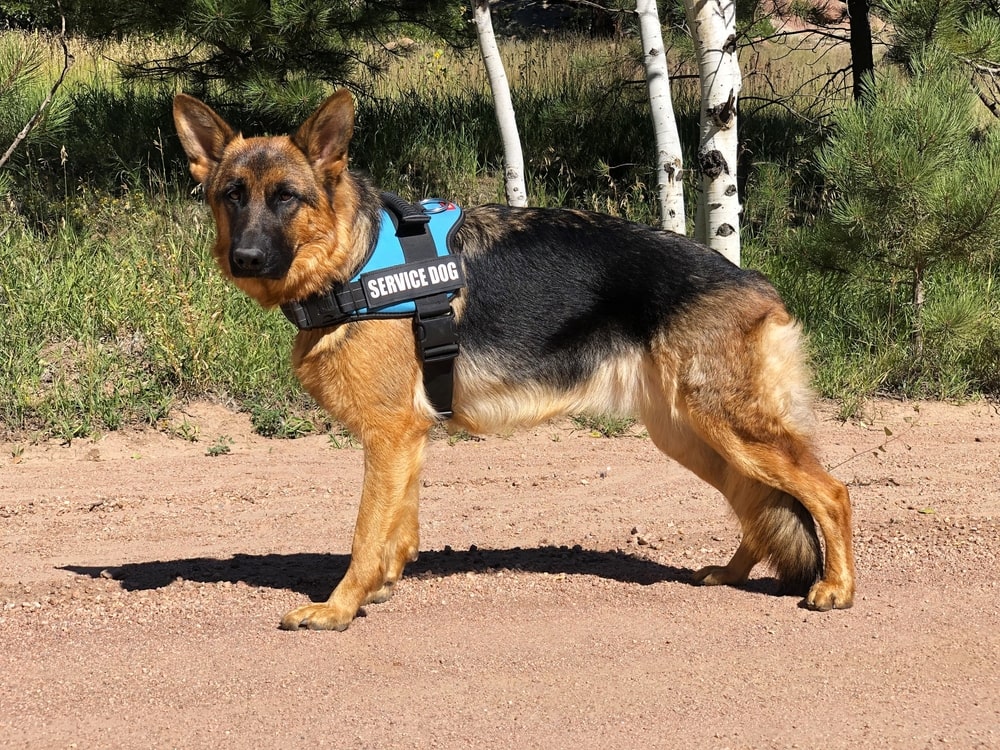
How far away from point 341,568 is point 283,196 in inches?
73.8

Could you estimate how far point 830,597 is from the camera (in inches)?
176

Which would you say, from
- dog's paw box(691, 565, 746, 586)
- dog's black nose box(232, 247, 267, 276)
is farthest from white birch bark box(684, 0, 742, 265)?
dog's black nose box(232, 247, 267, 276)

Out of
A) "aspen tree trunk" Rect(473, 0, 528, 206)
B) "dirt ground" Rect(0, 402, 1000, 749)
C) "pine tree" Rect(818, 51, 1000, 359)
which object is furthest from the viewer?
"aspen tree trunk" Rect(473, 0, 528, 206)

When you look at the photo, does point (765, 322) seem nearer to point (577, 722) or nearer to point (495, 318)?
point (495, 318)

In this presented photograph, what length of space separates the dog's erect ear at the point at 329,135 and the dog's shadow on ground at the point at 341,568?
189cm

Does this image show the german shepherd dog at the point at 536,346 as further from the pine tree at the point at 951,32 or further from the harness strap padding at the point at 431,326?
the pine tree at the point at 951,32

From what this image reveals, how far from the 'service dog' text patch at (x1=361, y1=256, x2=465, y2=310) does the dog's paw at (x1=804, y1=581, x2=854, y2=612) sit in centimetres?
201

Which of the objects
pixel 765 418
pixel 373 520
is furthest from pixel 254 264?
pixel 765 418

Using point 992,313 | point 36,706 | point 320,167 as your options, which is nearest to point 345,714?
point 36,706

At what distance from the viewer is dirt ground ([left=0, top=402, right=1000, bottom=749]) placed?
11.5 ft

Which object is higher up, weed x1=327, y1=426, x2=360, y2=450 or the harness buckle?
the harness buckle

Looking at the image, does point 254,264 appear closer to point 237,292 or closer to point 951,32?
point 237,292

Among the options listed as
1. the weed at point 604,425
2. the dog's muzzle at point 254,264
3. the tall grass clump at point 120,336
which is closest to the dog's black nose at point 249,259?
the dog's muzzle at point 254,264

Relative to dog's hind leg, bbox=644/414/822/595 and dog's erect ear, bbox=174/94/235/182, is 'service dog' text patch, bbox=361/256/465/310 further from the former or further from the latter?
dog's hind leg, bbox=644/414/822/595
